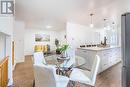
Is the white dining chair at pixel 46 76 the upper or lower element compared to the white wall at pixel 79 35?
lower

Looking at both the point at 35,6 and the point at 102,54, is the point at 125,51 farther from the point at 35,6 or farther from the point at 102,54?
the point at 35,6

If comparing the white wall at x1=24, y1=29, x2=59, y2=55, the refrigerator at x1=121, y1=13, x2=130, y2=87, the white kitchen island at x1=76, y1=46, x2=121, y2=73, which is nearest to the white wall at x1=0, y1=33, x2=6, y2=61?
the white kitchen island at x1=76, y1=46, x2=121, y2=73

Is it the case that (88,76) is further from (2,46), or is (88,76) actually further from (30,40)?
(30,40)

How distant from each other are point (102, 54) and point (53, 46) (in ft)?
23.6

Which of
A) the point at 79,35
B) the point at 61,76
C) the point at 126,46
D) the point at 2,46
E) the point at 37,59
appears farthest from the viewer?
the point at 79,35

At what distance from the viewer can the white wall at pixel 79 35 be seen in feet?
21.4

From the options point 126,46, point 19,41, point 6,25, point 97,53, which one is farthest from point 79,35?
point 126,46

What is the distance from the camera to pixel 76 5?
14.5ft

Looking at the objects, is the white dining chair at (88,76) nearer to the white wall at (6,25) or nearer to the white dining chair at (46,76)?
the white dining chair at (46,76)

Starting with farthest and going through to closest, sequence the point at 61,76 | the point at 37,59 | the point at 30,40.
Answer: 1. the point at 30,40
2. the point at 37,59
3. the point at 61,76

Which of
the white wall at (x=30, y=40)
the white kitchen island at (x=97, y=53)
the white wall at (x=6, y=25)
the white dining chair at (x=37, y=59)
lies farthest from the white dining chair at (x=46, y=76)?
the white wall at (x=30, y=40)

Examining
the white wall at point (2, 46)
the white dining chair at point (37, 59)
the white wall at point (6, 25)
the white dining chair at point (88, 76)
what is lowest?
the white dining chair at point (88, 76)

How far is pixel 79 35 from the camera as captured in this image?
7.11 metres

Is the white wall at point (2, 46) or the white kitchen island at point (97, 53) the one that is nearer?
the white wall at point (2, 46)
